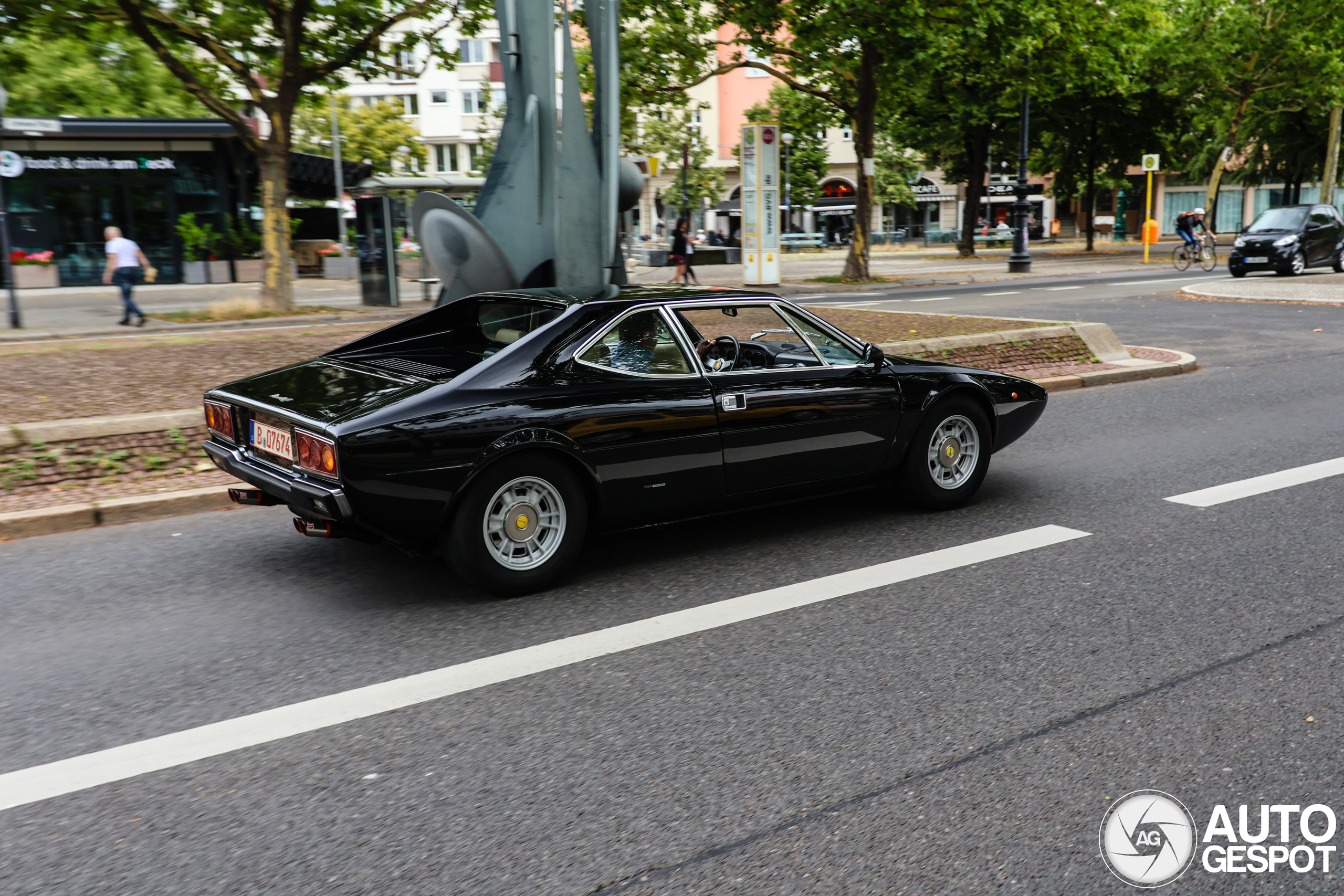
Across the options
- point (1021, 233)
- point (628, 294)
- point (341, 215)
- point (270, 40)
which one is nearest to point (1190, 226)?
point (1021, 233)

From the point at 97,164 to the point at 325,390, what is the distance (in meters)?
29.7

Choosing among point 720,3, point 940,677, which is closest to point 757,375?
point 940,677

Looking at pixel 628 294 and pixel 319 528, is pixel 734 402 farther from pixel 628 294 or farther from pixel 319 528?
pixel 319 528

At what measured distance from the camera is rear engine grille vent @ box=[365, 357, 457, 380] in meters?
4.92

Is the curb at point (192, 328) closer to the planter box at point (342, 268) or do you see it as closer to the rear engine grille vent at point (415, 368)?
the rear engine grille vent at point (415, 368)

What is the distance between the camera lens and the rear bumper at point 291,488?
4.42 metres

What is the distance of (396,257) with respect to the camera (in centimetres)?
2300

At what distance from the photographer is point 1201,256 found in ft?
102

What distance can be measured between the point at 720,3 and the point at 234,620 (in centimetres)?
2292

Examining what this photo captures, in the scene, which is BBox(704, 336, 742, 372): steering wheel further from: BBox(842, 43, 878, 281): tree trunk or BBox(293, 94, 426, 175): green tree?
BBox(293, 94, 426, 175): green tree

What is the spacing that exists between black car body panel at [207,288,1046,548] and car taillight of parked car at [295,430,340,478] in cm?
4

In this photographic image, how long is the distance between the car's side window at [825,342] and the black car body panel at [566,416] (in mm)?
39

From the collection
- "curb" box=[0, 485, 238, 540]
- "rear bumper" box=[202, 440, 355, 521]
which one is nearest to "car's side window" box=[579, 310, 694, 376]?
"rear bumper" box=[202, 440, 355, 521]

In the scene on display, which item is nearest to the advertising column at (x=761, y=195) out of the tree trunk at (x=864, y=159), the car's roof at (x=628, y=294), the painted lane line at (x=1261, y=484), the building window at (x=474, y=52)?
the tree trunk at (x=864, y=159)
